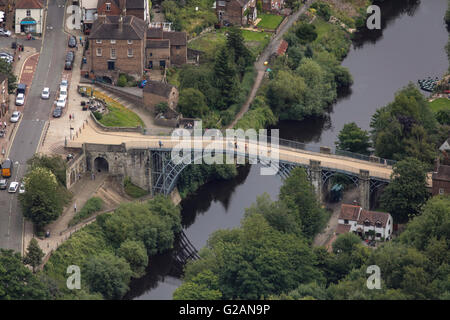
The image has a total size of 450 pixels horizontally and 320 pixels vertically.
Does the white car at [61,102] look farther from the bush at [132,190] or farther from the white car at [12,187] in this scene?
the white car at [12,187]

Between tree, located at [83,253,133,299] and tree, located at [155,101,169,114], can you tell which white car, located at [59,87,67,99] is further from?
tree, located at [83,253,133,299]

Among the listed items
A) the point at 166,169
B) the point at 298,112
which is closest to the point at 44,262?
the point at 166,169

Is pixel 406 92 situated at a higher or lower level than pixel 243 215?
higher

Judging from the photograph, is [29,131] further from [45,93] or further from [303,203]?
[303,203]

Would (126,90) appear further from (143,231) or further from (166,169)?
(143,231)

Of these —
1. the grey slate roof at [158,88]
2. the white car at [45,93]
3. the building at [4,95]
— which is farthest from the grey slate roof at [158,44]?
the building at [4,95]
